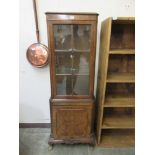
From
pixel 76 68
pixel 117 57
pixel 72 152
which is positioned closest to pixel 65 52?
pixel 76 68

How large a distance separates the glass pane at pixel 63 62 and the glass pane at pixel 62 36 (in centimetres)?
8

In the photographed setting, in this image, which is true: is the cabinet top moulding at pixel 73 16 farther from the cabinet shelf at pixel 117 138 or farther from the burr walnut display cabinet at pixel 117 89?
the cabinet shelf at pixel 117 138

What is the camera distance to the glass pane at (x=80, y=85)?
6.97 ft

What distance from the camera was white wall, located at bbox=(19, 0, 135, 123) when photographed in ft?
7.38

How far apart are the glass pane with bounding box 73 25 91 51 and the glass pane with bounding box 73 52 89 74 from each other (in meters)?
0.07

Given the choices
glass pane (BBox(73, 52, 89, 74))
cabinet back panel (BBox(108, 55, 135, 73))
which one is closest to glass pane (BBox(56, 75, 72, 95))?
glass pane (BBox(73, 52, 89, 74))

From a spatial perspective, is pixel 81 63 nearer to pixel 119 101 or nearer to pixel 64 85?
pixel 64 85

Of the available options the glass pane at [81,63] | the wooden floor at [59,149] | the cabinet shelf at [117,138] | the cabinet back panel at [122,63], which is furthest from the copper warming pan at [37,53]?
the cabinet shelf at [117,138]

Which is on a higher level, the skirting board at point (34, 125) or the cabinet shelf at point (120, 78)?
the cabinet shelf at point (120, 78)

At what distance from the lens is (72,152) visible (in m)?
2.18

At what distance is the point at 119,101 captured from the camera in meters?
2.21

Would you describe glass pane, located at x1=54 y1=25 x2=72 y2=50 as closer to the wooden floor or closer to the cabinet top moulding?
the cabinet top moulding
